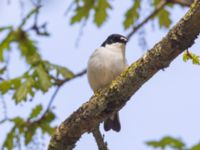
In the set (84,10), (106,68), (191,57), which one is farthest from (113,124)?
(191,57)

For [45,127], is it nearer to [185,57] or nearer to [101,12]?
[101,12]

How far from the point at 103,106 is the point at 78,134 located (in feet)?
0.75

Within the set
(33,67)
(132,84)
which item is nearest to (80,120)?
(132,84)

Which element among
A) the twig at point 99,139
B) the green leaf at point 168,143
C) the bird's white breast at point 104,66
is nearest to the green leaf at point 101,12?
the bird's white breast at point 104,66

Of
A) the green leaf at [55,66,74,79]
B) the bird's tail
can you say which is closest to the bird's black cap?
the bird's tail

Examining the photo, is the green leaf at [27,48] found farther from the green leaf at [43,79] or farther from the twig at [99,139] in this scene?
the twig at [99,139]

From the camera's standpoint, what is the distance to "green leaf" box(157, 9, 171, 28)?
5.16 m

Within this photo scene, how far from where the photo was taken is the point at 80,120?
337 centimetres

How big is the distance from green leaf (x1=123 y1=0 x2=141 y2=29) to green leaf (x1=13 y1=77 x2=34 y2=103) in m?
1.11

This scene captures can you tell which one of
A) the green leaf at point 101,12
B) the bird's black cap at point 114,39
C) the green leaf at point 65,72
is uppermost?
the bird's black cap at point 114,39

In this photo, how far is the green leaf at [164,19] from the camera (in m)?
5.16

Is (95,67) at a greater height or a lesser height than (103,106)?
greater

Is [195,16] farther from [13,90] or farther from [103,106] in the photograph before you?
[13,90]

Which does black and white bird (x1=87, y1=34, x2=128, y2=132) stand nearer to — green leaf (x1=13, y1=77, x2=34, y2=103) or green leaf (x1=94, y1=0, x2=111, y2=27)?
green leaf (x1=94, y1=0, x2=111, y2=27)
